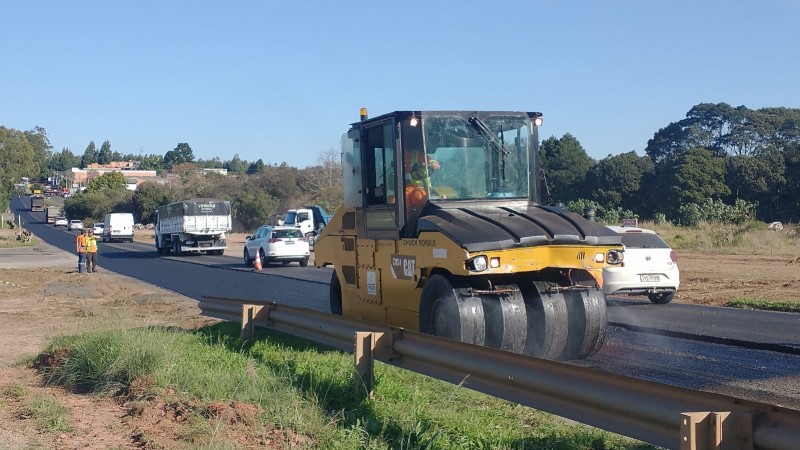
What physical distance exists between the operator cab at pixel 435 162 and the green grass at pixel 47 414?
405 centimetres

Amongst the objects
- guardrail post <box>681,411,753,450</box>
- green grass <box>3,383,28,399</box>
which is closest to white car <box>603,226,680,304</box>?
green grass <box>3,383,28,399</box>

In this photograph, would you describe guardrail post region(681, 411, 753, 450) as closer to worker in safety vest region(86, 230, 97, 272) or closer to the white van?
worker in safety vest region(86, 230, 97, 272)

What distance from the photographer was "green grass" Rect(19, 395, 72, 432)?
24.8ft

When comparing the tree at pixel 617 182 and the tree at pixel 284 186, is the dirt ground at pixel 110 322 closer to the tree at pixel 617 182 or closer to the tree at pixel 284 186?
the tree at pixel 617 182

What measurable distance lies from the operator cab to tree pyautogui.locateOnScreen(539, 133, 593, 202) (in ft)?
170

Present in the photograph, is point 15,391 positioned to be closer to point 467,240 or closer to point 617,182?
point 467,240

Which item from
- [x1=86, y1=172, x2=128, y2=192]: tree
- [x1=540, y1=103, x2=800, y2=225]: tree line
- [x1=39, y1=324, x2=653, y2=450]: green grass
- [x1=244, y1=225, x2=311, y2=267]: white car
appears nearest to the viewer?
[x1=39, y1=324, x2=653, y2=450]: green grass

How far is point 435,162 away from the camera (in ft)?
34.0

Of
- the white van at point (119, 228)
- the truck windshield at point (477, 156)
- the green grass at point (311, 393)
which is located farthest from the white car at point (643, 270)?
the white van at point (119, 228)

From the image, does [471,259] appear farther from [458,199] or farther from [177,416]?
[177,416]

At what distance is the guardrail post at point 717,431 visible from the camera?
14.5ft

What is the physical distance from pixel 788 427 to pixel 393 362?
383 cm

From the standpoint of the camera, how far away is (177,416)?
24.6 ft

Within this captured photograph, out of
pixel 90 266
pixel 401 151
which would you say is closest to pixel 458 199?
pixel 401 151
